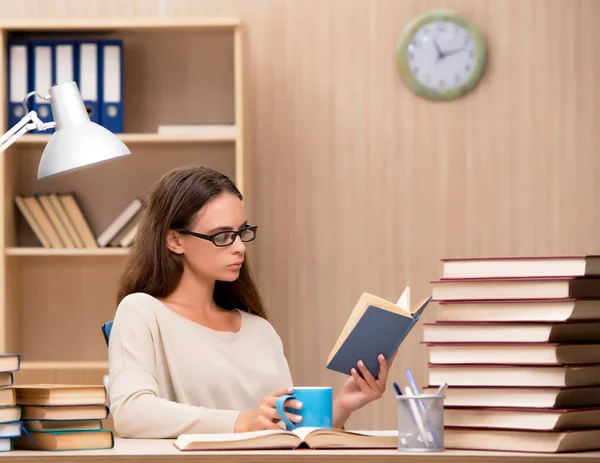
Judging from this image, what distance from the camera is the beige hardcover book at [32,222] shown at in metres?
3.67

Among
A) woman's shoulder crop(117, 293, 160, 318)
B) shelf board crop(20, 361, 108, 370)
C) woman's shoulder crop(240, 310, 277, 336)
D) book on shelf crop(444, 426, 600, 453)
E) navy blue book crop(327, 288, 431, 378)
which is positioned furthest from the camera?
shelf board crop(20, 361, 108, 370)

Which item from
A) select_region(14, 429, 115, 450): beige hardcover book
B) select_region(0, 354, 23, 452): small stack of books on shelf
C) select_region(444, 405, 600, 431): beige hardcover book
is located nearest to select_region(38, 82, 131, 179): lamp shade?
select_region(0, 354, 23, 452): small stack of books on shelf

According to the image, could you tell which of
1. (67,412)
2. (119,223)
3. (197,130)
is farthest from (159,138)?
(67,412)

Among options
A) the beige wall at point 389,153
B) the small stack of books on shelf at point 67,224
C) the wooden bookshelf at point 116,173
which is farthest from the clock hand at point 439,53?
the small stack of books on shelf at point 67,224

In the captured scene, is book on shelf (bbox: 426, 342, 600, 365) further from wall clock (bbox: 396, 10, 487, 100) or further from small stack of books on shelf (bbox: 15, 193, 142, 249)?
wall clock (bbox: 396, 10, 487, 100)

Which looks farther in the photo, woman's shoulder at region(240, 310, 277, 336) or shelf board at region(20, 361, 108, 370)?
shelf board at region(20, 361, 108, 370)

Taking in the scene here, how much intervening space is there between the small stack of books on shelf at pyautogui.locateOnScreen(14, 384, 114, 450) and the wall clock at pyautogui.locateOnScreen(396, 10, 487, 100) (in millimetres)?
2593

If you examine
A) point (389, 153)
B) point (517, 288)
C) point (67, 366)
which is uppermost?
point (389, 153)

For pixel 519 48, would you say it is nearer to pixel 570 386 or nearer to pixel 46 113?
pixel 46 113

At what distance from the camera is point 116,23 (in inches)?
141

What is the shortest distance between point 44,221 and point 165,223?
1621 millimetres

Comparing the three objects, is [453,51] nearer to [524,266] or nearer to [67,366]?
[67,366]

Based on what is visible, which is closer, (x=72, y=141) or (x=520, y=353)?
(x=520, y=353)

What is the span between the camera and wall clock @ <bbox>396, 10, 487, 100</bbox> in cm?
386
